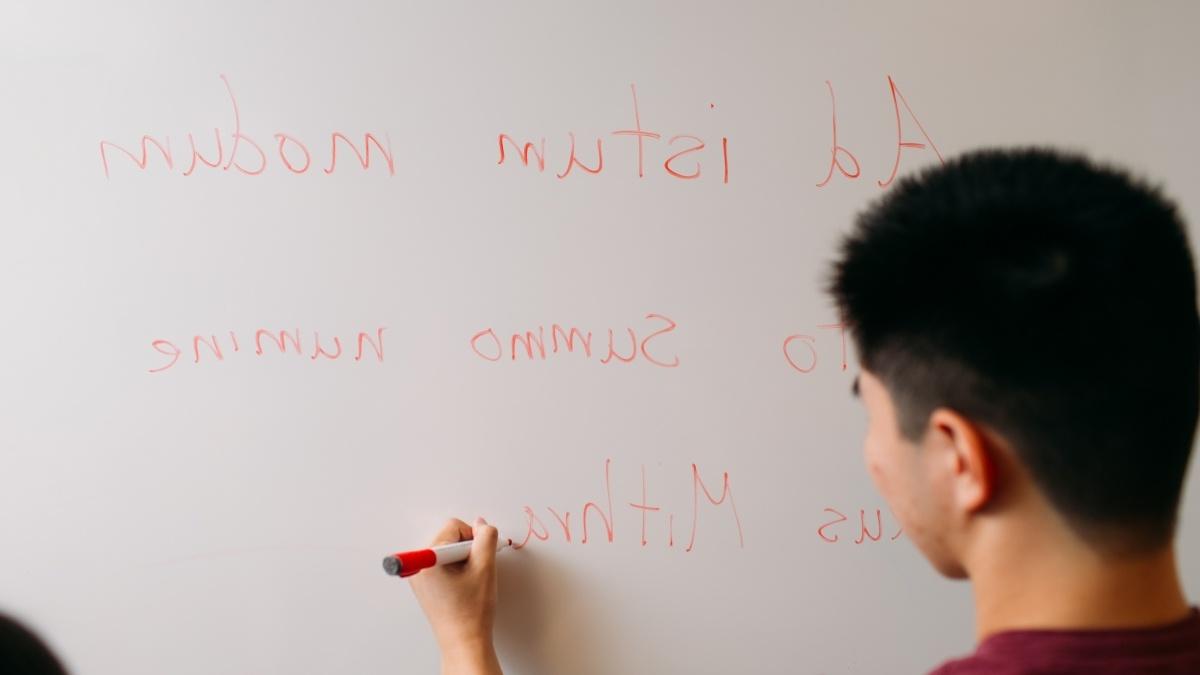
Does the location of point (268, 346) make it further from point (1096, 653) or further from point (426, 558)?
point (1096, 653)

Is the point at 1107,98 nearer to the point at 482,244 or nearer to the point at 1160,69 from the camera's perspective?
the point at 1160,69

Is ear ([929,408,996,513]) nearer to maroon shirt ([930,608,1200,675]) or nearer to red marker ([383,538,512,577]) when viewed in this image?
maroon shirt ([930,608,1200,675])

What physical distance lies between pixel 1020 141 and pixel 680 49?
33 cm

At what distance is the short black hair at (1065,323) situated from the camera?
0.41 metres

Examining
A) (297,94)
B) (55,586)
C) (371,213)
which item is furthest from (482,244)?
(55,586)

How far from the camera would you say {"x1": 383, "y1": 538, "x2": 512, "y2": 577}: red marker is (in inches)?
25.2

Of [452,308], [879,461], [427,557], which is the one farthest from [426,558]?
[879,461]

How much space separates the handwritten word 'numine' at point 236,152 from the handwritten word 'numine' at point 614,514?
1.21ft

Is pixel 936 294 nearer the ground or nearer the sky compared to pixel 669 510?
nearer the sky

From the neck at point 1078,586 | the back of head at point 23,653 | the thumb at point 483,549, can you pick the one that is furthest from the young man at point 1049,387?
the back of head at point 23,653

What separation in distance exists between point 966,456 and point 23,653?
2.63 ft

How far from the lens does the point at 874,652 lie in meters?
0.76

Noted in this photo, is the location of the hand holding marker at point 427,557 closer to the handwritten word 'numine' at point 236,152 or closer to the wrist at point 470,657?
the wrist at point 470,657

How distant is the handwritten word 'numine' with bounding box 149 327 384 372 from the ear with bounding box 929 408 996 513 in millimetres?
474
